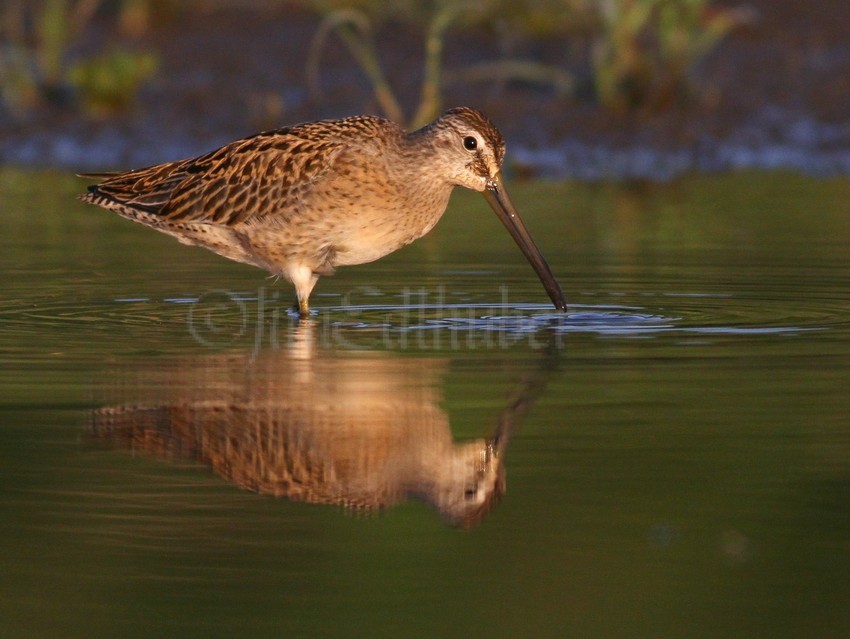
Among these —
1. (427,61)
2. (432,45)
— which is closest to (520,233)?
(432,45)

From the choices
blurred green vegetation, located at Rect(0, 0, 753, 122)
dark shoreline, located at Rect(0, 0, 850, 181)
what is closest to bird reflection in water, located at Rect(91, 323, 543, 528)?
blurred green vegetation, located at Rect(0, 0, 753, 122)

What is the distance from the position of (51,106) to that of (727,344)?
13175mm

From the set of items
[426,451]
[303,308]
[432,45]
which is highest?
[432,45]

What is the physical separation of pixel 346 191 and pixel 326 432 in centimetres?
349

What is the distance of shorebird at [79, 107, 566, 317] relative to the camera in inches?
397

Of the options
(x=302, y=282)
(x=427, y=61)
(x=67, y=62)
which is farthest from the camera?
(x=67, y=62)

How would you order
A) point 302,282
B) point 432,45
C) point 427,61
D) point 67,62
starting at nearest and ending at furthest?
1. point 302,282
2. point 432,45
3. point 427,61
4. point 67,62

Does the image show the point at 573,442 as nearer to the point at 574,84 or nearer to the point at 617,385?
the point at 617,385

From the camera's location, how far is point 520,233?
34.1 feet

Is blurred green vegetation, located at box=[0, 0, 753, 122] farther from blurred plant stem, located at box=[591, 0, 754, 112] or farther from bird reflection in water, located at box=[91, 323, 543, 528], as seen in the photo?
bird reflection in water, located at box=[91, 323, 543, 528]

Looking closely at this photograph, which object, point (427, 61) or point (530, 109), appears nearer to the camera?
point (530, 109)

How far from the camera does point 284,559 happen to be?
5.21m

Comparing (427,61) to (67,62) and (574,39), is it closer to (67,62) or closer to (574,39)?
(574,39)

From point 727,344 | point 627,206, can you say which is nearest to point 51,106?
point 627,206
